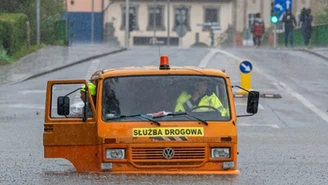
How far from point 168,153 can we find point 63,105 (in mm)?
1441

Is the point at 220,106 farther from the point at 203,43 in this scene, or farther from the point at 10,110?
the point at 203,43

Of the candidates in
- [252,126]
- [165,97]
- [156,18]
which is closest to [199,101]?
[165,97]

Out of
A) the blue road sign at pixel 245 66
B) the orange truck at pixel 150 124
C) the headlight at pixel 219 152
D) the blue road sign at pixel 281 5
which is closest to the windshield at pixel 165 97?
the orange truck at pixel 150 124

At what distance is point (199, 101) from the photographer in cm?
1317

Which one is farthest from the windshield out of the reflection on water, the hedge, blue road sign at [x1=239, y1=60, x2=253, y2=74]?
the hedge

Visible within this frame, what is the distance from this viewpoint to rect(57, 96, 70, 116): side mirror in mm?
12906

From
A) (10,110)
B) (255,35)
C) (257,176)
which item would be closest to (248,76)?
(10,110)

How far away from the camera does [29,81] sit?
32312mm

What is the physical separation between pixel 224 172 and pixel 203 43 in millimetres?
A: 75992

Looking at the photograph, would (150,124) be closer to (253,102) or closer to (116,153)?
(116,153)

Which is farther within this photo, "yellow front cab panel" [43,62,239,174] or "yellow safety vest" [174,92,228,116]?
"yellow safety vest" [174,92,228,116]

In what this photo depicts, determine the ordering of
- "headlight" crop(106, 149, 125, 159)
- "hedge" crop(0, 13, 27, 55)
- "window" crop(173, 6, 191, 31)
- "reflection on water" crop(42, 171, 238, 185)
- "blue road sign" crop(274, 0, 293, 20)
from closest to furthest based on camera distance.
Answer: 1. "reflection on water" crop(42, 171, 238, 185)
2. "headlight" crop(106, 149, 125, 159)
3. "hedge" crop(0, 13, 27, 55)
4. "blue road sign" crop(274, 0, 293, 20)
5. "window" crop(173, 6, 191, 31)

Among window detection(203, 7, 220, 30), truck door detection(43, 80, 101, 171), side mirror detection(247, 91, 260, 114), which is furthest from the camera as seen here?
window detection(203, 7, 220, 30)

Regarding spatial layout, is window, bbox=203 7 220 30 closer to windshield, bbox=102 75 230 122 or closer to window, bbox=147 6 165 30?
window, bbox=147 6 165 30
